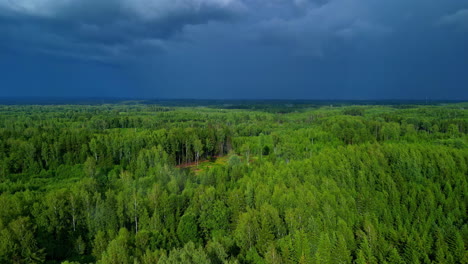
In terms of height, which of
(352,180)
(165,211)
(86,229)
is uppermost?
(352,180)

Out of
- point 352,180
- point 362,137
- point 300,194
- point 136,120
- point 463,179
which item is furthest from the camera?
point 136,120

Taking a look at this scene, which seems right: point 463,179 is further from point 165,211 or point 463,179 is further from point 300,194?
point 165,211

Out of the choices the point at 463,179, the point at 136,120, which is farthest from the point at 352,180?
the point at 136,120

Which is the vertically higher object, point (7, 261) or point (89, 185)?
point (89, 185)

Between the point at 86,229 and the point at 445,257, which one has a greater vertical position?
the point at 445,257

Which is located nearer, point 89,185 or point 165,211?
point 165,211

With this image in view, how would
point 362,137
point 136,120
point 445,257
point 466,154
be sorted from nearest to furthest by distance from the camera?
point 445,257, point 466,154, point 362,137, point 136,120

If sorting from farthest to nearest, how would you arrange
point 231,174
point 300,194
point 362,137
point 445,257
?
point 362,137
point 231,174
point 300,194
point 445,257

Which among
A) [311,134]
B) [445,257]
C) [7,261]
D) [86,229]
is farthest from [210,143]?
[445,257]

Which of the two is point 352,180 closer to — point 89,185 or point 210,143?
point 89,185
